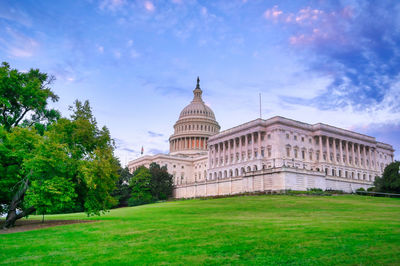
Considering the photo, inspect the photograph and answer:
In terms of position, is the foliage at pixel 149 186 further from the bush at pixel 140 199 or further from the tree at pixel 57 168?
the tree at pixel 57 168

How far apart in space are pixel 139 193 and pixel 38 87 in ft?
185

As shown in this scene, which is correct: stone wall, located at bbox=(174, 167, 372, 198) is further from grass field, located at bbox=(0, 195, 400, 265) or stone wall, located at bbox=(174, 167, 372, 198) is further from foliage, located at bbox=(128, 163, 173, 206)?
grass field, located at bbox=(0, 195, 400, 265)

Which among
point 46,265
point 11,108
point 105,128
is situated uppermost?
point 11,108

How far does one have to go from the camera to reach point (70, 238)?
67.3 ft

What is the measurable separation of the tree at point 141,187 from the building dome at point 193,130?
56588 mm

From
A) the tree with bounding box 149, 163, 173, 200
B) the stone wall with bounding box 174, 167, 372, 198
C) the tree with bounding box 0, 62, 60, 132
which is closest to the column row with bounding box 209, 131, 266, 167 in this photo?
the stone wall with bounding box 174, 167, 372, 198

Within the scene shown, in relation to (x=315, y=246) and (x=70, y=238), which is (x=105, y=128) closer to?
(x=70, y=238)

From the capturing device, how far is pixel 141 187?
304 feet

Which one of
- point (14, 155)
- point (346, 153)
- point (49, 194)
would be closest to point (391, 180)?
point (346, 153)

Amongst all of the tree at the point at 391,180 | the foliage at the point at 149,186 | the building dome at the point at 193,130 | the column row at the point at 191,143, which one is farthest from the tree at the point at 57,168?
the column row at the point at 191,143

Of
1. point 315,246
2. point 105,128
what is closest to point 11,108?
point 105,128

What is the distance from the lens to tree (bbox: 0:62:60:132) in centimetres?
3550

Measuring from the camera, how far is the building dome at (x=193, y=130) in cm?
15225

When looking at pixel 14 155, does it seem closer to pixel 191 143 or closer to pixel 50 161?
pixel 50 161
